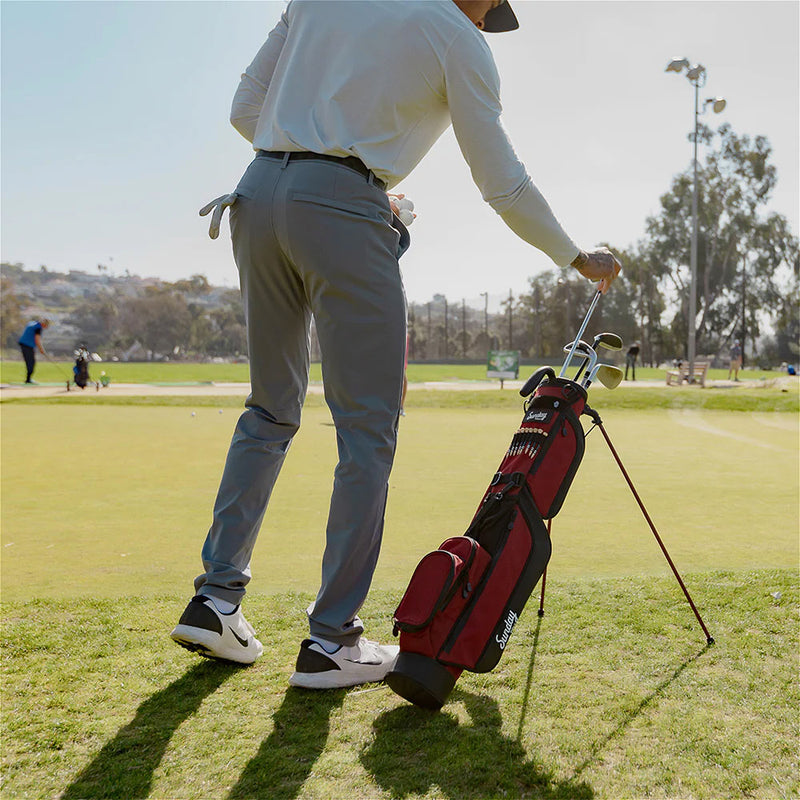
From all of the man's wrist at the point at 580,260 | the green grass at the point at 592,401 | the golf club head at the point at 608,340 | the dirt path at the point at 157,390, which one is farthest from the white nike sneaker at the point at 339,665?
the dirt path at the point at 157,390

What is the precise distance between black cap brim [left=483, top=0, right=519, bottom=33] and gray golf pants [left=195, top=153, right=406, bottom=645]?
74 cm

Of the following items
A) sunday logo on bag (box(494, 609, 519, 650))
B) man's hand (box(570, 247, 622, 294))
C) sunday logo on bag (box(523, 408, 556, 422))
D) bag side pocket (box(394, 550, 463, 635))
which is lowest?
sunday logo on bag (box(494, 609, 519, 650))

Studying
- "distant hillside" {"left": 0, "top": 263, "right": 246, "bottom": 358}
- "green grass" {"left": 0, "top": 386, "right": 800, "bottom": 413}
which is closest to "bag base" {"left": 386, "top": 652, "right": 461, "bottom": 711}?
"green grass" {"left": 0, "top": 386, "right": 800, "bottom": 413}

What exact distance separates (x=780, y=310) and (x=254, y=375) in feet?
206

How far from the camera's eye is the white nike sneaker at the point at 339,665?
203 centimetres

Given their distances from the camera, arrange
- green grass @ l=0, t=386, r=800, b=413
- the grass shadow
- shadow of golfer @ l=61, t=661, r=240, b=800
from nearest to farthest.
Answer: shadow of golfer @ l=61, t=661, r=240, b=800, the grass shadow, green grass @ l=0, t=386, r=800, b=413

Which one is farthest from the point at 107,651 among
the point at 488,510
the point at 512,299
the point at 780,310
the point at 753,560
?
the point at 512,299

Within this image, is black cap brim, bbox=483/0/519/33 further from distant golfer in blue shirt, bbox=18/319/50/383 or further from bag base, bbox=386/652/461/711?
distant golfer in blue shirt, bbox=18/319/50/383

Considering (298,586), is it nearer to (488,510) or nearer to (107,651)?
(107,651)

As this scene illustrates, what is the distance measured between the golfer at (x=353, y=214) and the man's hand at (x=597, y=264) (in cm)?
7

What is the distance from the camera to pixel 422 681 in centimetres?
185

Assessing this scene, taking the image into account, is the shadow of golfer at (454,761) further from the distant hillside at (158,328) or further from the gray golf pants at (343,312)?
the distant hillside at (158,328)

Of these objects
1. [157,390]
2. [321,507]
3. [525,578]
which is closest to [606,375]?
[525,578]

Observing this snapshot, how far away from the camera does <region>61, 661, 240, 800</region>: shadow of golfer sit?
1554 millimetres
